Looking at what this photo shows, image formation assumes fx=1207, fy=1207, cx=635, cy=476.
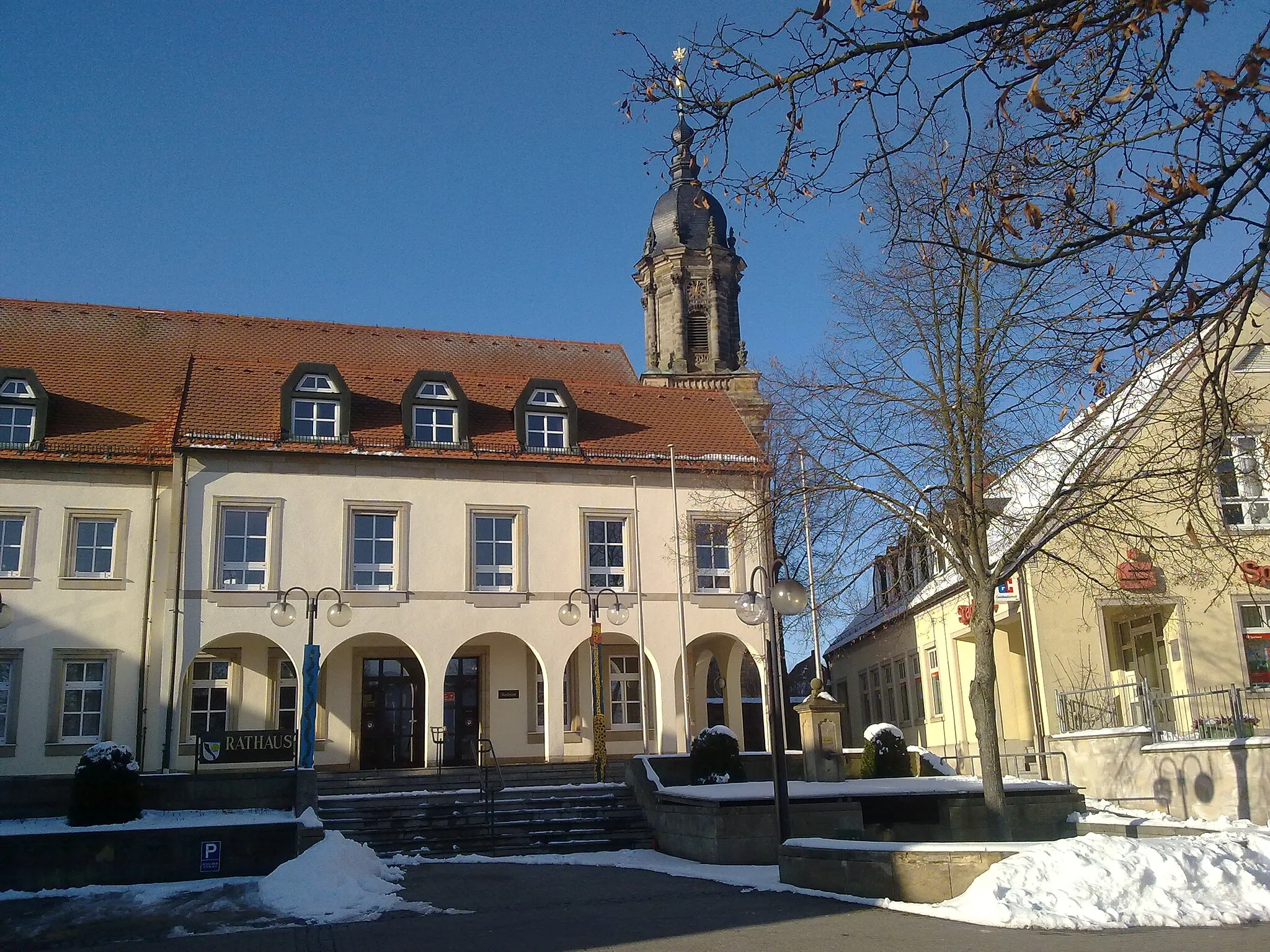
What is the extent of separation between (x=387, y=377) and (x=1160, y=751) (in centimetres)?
2015

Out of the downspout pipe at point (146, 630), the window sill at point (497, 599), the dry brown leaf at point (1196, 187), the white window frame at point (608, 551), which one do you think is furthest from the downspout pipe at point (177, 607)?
the dry brown leaf at point (1196, 187)

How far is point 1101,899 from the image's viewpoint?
33.8ft

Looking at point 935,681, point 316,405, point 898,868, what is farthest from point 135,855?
point 935,681

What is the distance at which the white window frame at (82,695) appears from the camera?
2661 cm

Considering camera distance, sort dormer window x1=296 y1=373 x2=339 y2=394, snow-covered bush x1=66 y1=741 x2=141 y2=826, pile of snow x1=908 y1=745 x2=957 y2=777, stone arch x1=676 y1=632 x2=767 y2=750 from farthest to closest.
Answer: stone arch x1=676 y1=632 x2=767 y2=750 → dormer window x1=296 y1=373 x2=339 y2=394 → pile of snow x1=908 y1=745 x2=957 y2=777 → snow-covered bush x1=66 y1=741 x2=141 y2=826

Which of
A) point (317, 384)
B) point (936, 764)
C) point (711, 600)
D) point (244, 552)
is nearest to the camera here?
point (936, 764)

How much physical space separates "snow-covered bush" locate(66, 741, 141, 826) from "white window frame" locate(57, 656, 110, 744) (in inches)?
338

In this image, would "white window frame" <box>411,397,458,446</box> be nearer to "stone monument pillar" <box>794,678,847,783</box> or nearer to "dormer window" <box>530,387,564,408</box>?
"dormer window" <box>530,387,564,408</box>

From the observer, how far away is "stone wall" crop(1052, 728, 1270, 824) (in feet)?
59.5

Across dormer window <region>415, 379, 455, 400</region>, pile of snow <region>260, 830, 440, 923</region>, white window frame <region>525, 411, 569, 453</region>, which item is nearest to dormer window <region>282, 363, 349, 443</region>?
dormer window <region>415, 379, 455, 400</region>

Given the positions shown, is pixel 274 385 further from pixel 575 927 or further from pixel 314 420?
pixel 575 927

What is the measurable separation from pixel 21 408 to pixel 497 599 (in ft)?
38.9

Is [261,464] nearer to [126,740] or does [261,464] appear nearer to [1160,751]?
[126,740]

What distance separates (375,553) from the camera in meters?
28.6
